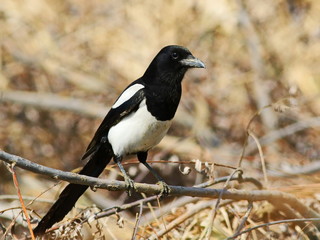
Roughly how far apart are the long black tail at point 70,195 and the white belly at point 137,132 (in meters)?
0.09

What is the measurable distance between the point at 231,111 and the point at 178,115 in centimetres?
60

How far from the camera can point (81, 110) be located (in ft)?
17.9

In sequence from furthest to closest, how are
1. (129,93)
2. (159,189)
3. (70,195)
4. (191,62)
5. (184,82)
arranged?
(184,82) → (191,62) → (129,93) → (70,195) → (159,189)

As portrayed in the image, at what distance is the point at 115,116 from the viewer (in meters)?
3.12

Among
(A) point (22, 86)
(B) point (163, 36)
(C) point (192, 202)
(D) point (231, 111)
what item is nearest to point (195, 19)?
(B) point (163, 36)

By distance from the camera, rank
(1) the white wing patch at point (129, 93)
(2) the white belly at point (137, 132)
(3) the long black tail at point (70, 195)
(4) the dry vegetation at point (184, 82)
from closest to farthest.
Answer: (3) the long black tail at point (70, 195), (2) the white belly at point (137, 132), (1) the white wing patch at point (129, 93), (4) the dry vegetation at point (184, 82)

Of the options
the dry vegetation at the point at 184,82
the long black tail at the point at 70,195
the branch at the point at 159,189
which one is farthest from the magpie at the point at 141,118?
the dry vegetation at the point at 184,82

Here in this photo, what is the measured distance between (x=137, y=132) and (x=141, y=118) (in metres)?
0.07

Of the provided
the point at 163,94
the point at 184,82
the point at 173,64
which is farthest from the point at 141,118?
the point at 184,82

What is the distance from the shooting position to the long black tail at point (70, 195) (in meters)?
2.64

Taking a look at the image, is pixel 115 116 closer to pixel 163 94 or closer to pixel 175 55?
pixel 163 94

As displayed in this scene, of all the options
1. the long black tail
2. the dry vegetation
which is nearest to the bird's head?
the long black tail

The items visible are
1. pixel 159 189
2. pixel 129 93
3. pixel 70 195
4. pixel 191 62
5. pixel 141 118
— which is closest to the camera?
pixel 159 189

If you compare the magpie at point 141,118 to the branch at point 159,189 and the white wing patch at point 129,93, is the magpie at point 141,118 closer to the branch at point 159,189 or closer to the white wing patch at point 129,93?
the white wing patch at point 129,93
